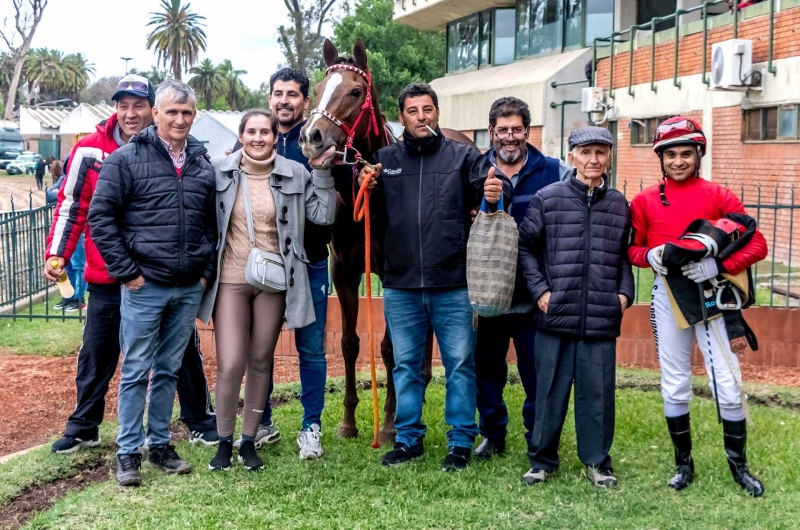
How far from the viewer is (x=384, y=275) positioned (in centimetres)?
541

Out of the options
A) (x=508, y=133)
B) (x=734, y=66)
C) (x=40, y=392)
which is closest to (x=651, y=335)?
(x=508, y=133)

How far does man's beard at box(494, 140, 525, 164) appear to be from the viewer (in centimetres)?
527

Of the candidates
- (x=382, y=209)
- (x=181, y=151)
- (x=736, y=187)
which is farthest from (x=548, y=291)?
(x=736, y=187)

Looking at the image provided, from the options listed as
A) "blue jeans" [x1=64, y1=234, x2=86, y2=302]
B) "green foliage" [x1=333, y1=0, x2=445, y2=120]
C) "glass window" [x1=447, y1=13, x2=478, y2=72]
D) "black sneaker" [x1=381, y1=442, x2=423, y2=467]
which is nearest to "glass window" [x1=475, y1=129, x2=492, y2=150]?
"glass window" [x1=447, y1=13, x2=478, y2=72]

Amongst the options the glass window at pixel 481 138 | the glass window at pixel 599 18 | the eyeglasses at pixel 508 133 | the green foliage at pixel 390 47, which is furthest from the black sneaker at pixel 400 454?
the green foliage at pixel 390 47

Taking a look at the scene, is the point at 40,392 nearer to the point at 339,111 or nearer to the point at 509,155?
the point at 339,111

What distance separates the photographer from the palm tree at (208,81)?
8700 centimetres

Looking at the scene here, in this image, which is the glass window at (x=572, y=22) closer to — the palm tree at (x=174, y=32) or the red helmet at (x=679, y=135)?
the red helmet at (x=679, y=135)

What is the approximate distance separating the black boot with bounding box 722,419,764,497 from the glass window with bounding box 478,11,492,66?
2180cm

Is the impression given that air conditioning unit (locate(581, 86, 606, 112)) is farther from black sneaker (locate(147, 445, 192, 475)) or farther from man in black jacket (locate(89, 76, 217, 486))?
black sneaker (locate(147, 445, 192, 475))

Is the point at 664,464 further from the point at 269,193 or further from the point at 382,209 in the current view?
the point at 269,193

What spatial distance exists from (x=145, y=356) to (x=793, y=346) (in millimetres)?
5999

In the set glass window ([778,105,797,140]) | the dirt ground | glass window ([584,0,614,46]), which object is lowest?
the dirt ground

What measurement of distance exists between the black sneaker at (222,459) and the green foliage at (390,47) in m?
33.1
